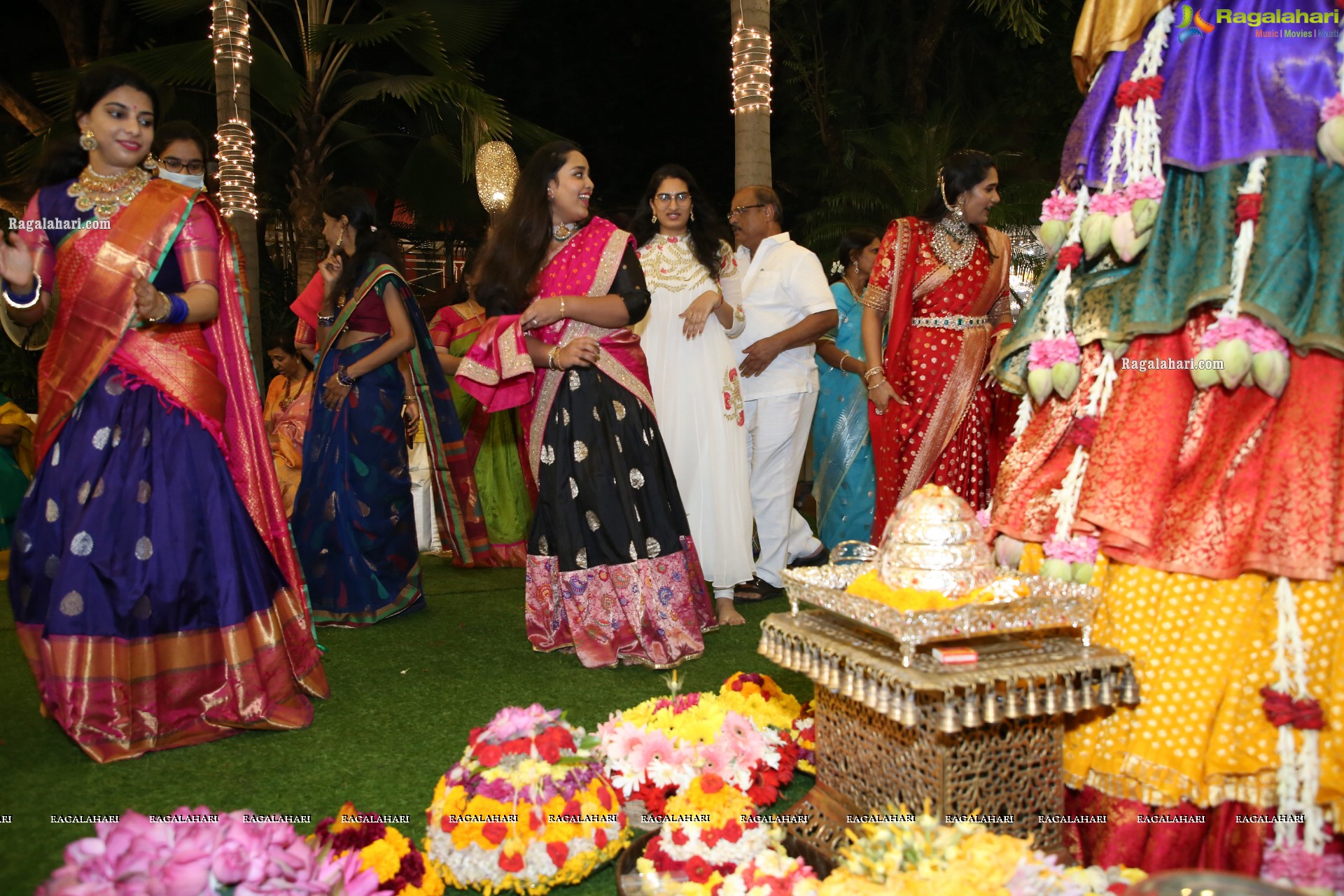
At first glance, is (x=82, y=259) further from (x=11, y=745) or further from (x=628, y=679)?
(x=628, y=679)

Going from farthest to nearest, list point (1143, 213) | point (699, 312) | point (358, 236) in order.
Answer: point (358, 236) → point (699, 312) → point (1143, 213)

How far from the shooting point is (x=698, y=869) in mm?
1954

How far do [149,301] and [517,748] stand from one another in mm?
1700

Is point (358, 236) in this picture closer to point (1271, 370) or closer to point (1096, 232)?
point (1096, 232)

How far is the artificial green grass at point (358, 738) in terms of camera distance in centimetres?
260

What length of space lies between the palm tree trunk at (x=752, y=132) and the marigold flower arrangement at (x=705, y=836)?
4.62 meters

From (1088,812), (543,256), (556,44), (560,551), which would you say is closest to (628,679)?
(560,551)

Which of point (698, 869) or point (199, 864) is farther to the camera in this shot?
point (698, 869)

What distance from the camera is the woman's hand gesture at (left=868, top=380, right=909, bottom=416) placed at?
4465mm

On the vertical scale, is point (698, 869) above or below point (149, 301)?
below

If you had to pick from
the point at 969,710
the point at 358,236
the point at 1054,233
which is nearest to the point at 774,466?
the point at 358,236

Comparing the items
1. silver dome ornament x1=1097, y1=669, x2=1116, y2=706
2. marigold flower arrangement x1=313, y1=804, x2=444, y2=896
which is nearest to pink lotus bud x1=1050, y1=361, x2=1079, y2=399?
silver dome ornament x1=1097, y1=669, x2=1116, y2=706

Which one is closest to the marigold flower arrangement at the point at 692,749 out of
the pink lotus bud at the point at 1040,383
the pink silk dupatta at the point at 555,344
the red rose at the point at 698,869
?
Answer: the red rose at the point at 698,869

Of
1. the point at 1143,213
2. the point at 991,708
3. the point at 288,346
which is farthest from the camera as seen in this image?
the point at 288,346
